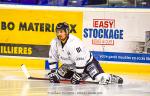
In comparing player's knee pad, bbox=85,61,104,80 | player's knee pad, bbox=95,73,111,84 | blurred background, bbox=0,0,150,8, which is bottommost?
player's knee pad, bbox=95,73,111,84

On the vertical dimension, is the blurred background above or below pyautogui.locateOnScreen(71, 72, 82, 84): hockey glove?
above

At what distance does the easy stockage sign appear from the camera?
11.4 m

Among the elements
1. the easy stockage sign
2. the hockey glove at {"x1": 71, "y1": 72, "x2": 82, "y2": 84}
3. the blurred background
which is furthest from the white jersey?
the blurred background

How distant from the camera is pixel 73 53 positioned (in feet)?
28.9

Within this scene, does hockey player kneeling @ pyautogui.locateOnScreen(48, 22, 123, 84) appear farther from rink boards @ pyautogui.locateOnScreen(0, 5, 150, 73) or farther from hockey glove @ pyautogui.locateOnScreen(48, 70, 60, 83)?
rink boards @ pyautogui.locateOnScreen(0, 5, 150, 73)

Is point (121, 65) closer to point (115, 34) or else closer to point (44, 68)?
point (115, 34)

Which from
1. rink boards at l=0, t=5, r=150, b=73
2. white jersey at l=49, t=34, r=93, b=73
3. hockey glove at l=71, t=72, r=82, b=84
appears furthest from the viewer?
rink boards at l=0, t=5, r=150, b=73

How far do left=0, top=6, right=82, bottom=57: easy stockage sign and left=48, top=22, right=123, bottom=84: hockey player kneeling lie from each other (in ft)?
7.11

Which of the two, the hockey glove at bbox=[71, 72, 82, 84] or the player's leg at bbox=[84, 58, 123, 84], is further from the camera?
the player's leg at bbox=[84, 58, 123, 84]

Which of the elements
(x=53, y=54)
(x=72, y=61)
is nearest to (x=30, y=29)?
(x=53, y=54)

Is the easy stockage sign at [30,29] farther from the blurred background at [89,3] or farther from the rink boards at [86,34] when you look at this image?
the blurred background at [89,3]

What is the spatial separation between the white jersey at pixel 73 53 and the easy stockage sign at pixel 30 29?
2287 millimetres

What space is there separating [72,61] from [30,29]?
111 inches

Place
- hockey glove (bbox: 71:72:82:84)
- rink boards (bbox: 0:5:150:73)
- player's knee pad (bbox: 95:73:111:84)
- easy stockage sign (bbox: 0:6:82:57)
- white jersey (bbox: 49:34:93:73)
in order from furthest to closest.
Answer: easy stockage sign (bbox: 0:6:82:57)
rink boards (bbox: 0:5:150:73)
player's knee pad (bbox: 95:73:111:84)
hockey glove (bbox: 71:72:82:84)
white jersey (bbox: 49:34:93:73)
